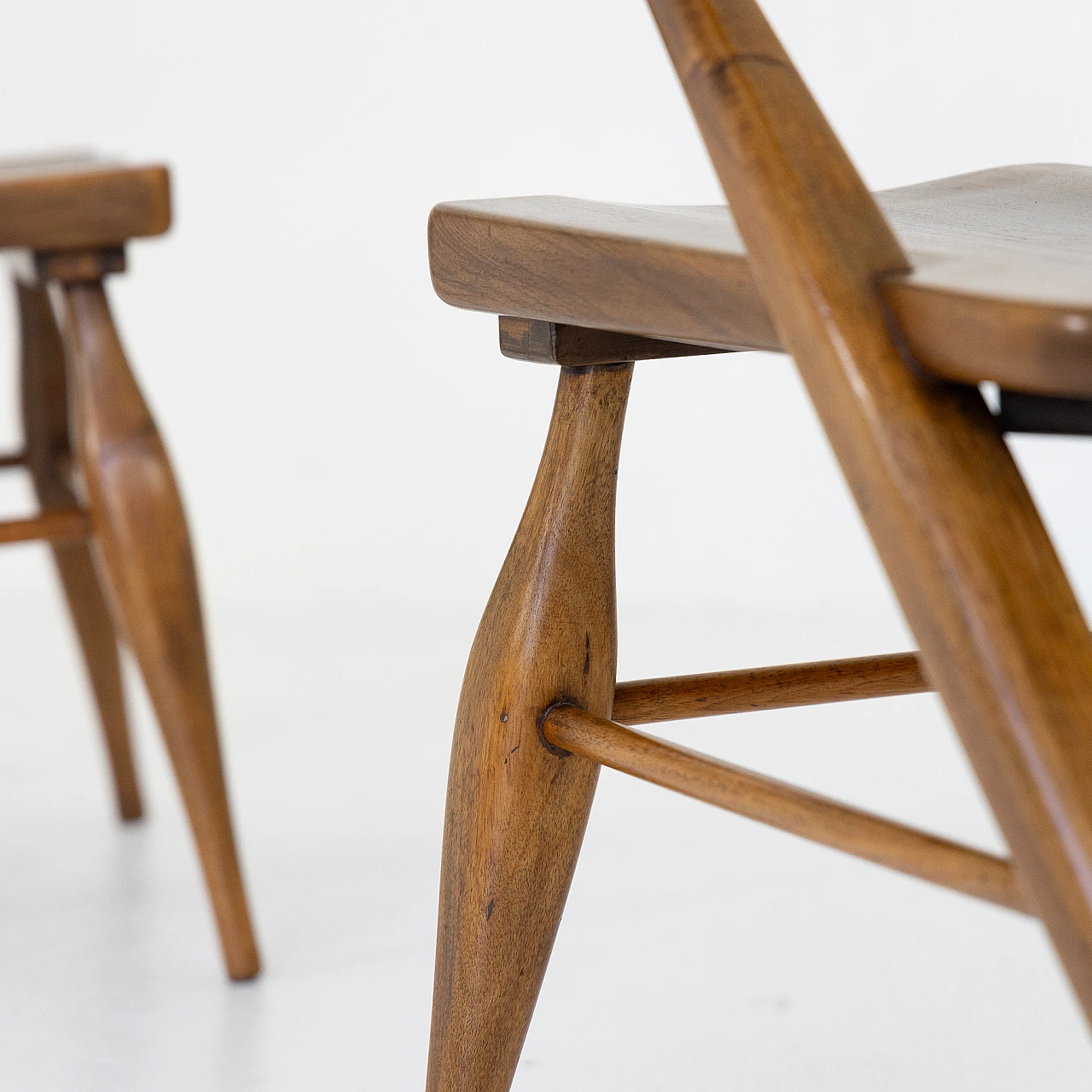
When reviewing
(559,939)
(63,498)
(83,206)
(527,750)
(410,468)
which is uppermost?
(83,206)

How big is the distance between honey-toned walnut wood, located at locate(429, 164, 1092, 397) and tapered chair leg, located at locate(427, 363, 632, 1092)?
7 centimetres

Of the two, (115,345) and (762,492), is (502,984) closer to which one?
(115,345)

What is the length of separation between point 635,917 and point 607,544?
40cm

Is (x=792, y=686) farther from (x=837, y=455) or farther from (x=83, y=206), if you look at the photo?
(x=83, y=206)

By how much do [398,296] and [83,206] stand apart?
39.0 inches

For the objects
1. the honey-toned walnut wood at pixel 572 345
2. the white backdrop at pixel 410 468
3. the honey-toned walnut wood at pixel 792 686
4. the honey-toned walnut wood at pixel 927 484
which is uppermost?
the honey-toned walnut wood at pixel 927 484

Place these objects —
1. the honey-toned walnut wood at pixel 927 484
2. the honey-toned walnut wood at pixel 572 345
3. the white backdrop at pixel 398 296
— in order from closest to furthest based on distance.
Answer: the honey-toned walnut wood at pixel 927 484
the honey-toned walnut wood at pixel 572 345
the white backdrop at pixel 398 296

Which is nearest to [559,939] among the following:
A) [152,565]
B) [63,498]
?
→ [152,565]

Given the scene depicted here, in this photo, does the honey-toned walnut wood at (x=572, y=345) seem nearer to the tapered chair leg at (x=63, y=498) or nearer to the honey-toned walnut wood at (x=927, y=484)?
the honey-toned walnut wood at (x=927, y=484)

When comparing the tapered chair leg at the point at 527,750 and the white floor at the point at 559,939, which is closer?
the tapered chair leg at the point at 527,750

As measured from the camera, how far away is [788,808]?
0.42 meters

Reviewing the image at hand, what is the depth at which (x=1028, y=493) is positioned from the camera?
0.32 metres

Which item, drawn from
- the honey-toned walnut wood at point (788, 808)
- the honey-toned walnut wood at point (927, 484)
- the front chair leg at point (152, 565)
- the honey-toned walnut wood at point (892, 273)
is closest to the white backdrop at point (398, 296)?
the front chair leg at point (152, 565)

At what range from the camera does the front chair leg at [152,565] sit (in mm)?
792
